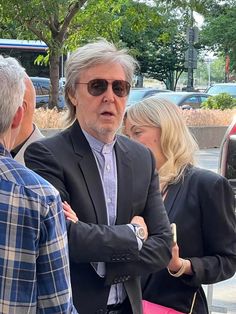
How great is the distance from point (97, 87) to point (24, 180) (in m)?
0.86

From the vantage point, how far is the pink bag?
8.92ft

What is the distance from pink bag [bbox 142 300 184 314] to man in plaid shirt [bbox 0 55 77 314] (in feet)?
3.07

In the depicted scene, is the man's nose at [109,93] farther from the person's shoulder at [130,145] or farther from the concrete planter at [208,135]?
the concrete planter at [208,135]

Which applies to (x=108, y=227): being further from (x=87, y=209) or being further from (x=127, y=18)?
(x=127, y=18)

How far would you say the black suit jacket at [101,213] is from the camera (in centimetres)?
228

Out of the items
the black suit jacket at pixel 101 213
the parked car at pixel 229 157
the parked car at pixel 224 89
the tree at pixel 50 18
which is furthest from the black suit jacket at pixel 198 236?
the parked car at pixel 224 89

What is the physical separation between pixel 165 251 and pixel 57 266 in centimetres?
78

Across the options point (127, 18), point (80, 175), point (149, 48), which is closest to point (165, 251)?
point (80, 175)

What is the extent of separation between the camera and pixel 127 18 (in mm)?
16359

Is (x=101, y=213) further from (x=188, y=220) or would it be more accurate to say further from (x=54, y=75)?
(x=54, y=75)

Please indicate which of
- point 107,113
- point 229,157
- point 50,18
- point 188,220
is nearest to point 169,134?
point 188,220

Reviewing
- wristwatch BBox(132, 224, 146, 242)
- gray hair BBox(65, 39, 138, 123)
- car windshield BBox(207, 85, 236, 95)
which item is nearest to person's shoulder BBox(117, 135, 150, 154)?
gray hair BBox(65, 39, 138, 123)

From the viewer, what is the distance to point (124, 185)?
8.02ft

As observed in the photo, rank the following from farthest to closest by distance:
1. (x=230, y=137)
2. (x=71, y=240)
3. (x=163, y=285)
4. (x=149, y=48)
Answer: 1. (x=149, y=48)
2. (x=230, y=137)
3. (x=163, y=285)
4. (x=71, y=240)
